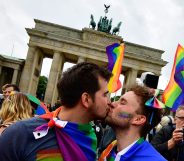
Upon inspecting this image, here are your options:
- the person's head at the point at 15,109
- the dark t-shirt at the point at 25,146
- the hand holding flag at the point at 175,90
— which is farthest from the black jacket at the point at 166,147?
the dark t-shirt at the point at 25,146

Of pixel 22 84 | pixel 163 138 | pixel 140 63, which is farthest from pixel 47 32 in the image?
pixel 163 138

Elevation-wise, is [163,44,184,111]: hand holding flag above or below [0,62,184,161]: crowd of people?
above

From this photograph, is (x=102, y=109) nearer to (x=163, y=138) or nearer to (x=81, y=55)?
(x=163, y=138)

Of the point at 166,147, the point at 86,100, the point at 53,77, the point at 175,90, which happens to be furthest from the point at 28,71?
the point at 86,100

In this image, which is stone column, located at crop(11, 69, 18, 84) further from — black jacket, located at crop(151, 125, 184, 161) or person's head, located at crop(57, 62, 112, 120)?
person's head, located at crop(57, 62, 112, 120)

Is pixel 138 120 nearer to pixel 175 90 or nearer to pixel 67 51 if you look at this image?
pixel 175 90

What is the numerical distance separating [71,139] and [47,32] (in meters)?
54.7

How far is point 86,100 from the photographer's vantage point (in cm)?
307

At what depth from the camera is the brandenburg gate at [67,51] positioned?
2224 inches

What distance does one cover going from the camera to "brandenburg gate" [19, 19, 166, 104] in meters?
56.5

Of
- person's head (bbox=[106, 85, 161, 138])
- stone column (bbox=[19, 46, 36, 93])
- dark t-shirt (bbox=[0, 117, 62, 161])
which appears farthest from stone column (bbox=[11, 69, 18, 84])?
dark t-shirt (bbox=[0, 117, 62, 161])

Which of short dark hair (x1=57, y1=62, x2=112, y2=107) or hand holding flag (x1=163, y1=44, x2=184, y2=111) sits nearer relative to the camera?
short dark hair (x1=57, y1=62, x2=112, y2=107)

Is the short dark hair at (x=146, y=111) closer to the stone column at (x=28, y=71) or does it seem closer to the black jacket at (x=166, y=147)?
the black jacket at (x=166, y=147)

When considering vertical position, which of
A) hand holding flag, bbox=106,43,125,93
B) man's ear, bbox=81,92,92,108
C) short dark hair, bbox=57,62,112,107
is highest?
hand holding flag, bbox=106,43,125,93
